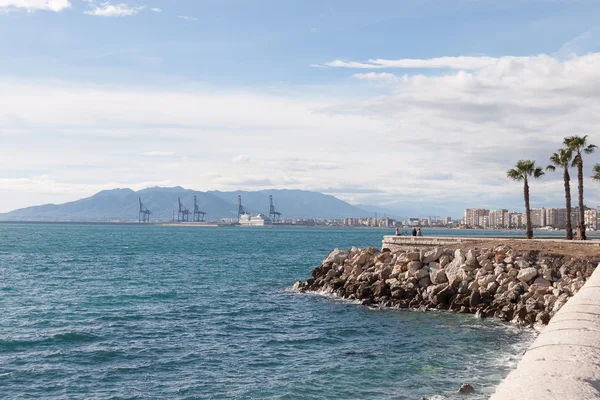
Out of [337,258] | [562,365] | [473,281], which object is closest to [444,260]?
[473,281]

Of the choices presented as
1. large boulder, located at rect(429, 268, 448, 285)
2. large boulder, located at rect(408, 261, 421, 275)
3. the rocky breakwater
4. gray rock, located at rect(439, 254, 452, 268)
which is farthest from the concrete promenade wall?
gray rock, located at rect(439, 254, 452, 268)

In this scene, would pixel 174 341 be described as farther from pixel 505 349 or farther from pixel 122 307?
pixel 505 349

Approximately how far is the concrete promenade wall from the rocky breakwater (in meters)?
18.6

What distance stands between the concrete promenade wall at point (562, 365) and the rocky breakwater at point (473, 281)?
61.1 ft

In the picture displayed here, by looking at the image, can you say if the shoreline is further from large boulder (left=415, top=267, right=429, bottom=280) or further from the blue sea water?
the blue sea water

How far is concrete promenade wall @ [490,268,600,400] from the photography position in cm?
569

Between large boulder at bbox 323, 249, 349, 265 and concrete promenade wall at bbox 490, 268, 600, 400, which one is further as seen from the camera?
large boulder at bbox 323, 249, 349, 265

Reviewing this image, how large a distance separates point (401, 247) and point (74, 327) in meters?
21.6

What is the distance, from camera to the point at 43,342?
Result: 23.7 metres

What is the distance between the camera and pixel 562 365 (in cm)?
649

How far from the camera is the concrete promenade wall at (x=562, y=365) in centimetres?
569

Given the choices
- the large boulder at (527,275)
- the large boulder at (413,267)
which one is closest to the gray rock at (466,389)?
the large boulder at (527,275)

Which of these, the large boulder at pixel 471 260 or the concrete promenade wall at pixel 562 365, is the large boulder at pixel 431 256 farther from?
the concrete promenade wall at pixel 562 365

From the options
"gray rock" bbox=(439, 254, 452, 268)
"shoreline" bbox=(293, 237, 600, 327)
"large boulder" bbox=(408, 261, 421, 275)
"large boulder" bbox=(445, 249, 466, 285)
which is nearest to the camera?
"shoreline" bbox=(293, 237, 600, 327)
